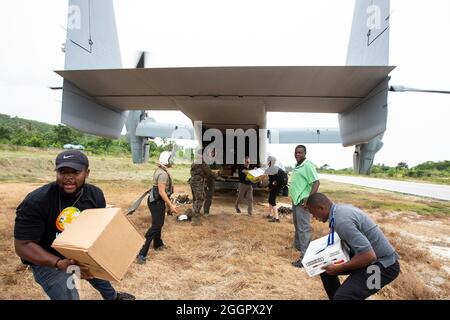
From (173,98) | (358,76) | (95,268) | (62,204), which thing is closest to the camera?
(95,268)

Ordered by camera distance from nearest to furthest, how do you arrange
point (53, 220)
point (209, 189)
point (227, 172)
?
point (53, 220), point (209, 189), point (227, 172)

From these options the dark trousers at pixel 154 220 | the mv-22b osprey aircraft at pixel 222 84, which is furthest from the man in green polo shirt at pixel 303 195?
the dark trousers at pixel 154 220

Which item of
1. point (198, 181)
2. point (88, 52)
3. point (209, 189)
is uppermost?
point (88, 52)

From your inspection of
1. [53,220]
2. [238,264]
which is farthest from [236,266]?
[53,220]

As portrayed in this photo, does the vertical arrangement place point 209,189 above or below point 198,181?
below

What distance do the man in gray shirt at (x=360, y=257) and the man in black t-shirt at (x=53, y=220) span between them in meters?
1.92

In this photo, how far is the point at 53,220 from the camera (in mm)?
1903

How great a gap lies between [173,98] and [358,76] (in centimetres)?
406

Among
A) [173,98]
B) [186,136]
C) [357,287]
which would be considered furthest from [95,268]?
[186,136]

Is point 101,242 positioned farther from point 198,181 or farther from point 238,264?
point 198,181

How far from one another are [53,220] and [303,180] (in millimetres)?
3302

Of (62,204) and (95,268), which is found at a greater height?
(62,204)

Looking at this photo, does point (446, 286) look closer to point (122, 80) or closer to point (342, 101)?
point (342, 101)
